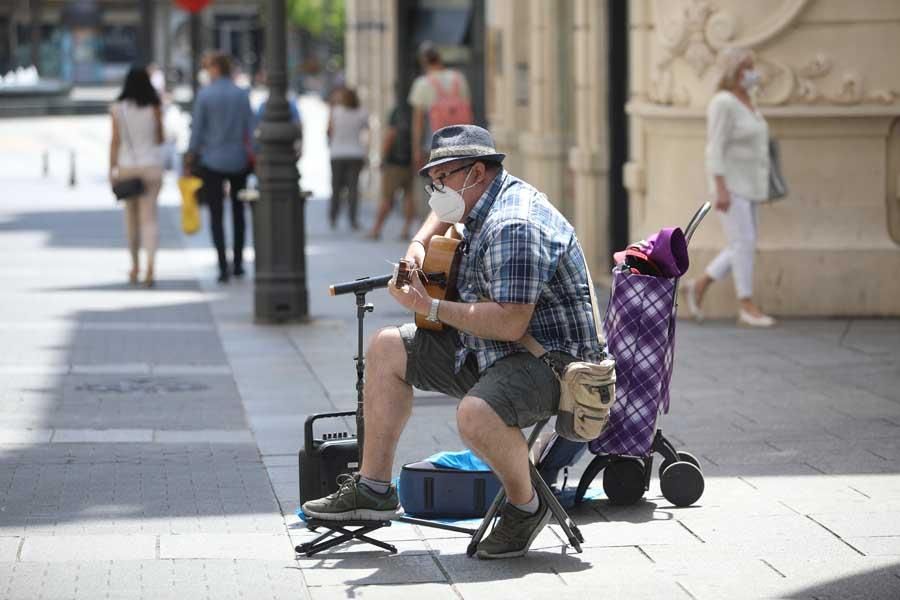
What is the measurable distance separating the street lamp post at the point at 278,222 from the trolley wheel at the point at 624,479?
584 cm

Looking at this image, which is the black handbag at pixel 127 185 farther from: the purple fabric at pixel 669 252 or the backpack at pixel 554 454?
the purple fabric at pixel 669 252

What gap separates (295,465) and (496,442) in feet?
6.73

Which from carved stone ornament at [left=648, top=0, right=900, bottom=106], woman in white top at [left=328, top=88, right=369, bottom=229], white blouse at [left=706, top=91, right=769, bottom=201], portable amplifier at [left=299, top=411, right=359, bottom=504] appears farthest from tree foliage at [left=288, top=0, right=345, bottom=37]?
portable amplifier at [left=299, top=411, right=359, bottom=504]

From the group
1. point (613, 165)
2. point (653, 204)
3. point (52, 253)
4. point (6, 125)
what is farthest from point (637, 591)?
point (6, 125)

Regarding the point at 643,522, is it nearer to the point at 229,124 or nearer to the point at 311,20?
the point at 229,124

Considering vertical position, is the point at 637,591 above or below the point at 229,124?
below

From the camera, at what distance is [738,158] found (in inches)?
451

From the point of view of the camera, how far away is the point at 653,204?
12.8 metres

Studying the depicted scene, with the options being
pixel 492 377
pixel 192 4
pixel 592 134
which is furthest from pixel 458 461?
pixel 192 4

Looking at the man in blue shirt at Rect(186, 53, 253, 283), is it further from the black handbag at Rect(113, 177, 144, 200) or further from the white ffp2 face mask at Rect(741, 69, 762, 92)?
the white ffp2 face mask at Rect(741, 69, 762, 92)

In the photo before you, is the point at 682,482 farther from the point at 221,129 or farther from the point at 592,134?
the point at 221,129

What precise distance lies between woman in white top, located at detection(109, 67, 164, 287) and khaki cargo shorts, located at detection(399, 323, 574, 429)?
8.51 metres

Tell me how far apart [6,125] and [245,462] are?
40.3 meters

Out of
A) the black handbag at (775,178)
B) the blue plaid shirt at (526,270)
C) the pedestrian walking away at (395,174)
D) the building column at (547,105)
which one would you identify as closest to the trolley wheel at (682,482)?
the blue plaid shirt at (526,270)
